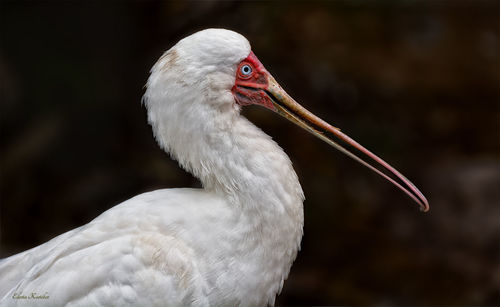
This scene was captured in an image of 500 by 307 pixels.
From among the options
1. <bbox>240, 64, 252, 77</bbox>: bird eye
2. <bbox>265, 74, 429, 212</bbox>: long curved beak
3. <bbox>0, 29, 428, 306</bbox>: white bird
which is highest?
<bbox>240, 64, 252, 77</bbox>: bird eye

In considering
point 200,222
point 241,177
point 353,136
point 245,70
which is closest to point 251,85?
point 245,70

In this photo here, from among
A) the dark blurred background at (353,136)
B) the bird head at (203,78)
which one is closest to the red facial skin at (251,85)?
the bird head at (203,78)

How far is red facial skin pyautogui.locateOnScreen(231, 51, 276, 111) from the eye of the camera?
104 inches

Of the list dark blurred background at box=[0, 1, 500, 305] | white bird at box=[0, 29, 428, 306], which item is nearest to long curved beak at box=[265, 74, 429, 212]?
white bird at box=[0, 29, 428, 306]

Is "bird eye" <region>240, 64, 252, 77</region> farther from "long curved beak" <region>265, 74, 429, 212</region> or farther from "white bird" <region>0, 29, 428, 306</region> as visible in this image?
"long curved beak" <region>265, 74, 429, 212</region>

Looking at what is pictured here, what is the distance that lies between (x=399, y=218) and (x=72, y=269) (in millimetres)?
4046

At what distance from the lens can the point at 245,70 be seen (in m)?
2.63

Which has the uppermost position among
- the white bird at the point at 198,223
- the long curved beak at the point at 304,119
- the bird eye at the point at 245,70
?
the bird eye at the point at 245,70

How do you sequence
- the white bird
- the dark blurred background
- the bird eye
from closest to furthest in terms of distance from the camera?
the white bird → the bird eye → the dark blurred background

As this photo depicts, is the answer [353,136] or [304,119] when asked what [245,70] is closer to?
[304,119]

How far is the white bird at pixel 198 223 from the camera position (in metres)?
2.43

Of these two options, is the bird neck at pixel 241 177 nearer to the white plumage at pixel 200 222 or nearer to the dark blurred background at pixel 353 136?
the white plumage at pixel 200 222

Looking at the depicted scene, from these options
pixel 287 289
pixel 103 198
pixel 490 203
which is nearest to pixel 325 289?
pixel 287 289

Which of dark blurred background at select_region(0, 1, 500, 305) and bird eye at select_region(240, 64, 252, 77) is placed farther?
dark blurred background at select_region(0, 1, 500, 305)
